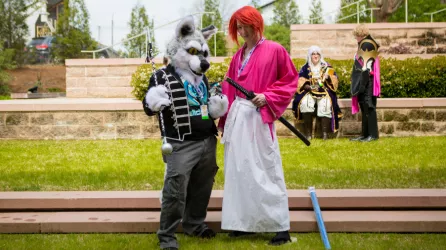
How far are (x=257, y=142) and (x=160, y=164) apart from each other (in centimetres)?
369

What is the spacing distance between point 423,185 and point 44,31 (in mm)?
45101

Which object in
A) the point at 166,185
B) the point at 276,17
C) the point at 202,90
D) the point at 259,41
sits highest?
the point at 276,17

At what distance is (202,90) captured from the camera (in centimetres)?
609

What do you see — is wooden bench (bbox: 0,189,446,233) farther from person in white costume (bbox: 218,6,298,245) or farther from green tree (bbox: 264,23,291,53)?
green tree (bbox: 264,23,291,53)

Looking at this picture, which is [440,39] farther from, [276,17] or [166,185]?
[166,185]

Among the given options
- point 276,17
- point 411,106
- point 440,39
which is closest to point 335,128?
point 411,106

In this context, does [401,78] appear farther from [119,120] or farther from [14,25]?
[14,25]

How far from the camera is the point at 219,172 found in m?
8.88

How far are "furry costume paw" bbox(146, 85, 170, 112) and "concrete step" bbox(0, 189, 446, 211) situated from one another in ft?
4.41

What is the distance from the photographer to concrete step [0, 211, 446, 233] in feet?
21.1

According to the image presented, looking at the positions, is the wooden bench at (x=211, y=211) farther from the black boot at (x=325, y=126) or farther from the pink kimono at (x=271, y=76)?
the black boot at (x=325, y=126)

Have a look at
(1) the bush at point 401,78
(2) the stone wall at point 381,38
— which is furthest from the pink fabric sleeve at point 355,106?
(2) the stone wall at point 381,38

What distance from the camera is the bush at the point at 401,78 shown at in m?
13.2

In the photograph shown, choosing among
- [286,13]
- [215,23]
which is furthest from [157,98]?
[286,13]
